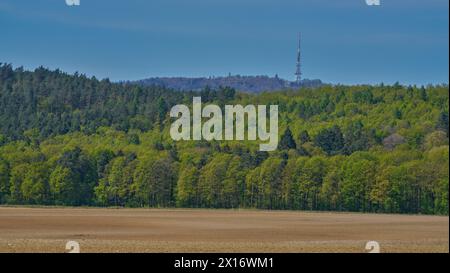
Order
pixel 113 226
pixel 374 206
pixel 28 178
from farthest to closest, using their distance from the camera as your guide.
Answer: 1. pixel 28 178
2. pixel 374 206
3. pixel 113 226

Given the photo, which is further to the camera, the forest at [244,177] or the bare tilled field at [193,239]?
the forest at [244,177]

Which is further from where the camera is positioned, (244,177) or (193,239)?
(244,177)

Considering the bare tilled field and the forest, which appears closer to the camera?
the bare tilled field

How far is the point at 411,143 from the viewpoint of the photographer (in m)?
174

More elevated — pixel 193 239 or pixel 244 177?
pixel 244 177

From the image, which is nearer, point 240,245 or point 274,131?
point 240,245
